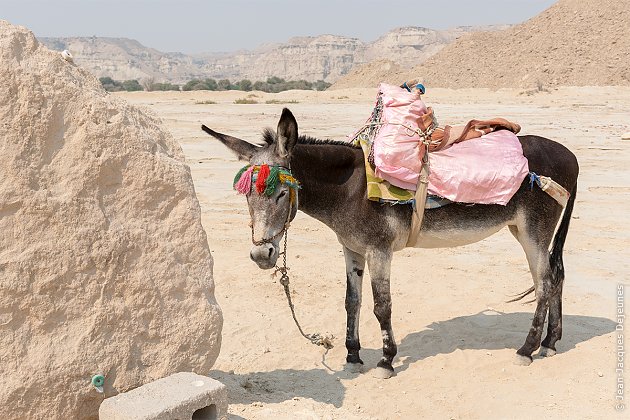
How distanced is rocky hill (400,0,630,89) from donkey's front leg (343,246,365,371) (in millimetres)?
34168

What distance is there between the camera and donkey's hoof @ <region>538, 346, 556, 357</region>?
232 inches

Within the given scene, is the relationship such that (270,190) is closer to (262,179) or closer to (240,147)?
(262,179)

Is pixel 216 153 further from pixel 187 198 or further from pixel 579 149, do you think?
pixel 187 198

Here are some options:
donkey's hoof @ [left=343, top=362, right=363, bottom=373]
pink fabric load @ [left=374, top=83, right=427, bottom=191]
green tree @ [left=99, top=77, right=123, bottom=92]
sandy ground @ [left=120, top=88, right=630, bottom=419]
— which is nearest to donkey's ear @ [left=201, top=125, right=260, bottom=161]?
pink fabric load @ [left=374, top=83, right=427, bottom=191]

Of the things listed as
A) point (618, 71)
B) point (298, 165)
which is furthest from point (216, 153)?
point (618, 71)

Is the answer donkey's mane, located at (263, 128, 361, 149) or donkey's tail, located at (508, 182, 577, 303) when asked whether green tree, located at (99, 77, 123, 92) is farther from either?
donkey's tail, located at (508, 182, 577, 303)

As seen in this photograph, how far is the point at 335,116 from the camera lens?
2500 cm

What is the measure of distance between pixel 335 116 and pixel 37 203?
71.1 ft

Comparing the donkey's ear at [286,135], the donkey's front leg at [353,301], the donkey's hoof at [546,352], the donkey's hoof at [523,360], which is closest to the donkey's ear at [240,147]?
the donkey's ear at [286,135]

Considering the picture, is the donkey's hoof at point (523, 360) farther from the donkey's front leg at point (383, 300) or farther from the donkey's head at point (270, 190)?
the donkey's head at point (270, 190)

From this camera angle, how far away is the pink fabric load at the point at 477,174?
5340mm

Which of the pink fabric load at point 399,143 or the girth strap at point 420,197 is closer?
the pink fabric load at point 399,143

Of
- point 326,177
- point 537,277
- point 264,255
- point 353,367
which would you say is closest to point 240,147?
point 326,177

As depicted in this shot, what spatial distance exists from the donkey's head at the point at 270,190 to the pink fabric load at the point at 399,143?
2.79 ft
